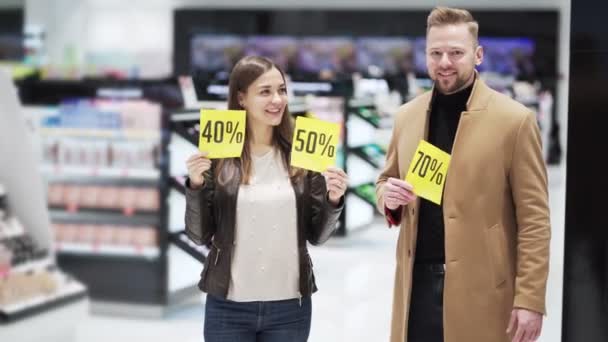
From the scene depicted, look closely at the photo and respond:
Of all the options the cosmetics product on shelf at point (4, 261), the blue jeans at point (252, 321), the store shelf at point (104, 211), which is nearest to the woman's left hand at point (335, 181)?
the blue jeans at point (252, 321)

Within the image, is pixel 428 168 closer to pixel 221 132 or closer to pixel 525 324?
pixel 525 324

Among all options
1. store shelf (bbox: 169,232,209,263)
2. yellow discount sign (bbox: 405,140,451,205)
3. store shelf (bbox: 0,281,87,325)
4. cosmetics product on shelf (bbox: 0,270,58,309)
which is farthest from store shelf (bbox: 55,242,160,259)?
yellow discount sign (bbox: 405,140,451,205)

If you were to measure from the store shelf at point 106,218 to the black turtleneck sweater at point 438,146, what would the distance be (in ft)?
12.7

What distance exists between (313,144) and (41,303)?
277 centimetres

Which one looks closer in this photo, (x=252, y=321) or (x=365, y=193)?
(x=252, y=321)

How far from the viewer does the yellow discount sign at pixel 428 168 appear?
8.31 ft

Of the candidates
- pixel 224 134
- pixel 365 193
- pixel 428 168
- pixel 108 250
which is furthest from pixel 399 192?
pixel 365 193

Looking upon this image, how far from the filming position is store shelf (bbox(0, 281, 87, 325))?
4.70 m

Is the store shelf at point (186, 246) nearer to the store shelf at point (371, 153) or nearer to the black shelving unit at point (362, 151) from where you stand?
the black shelving unit at point (362, 151)

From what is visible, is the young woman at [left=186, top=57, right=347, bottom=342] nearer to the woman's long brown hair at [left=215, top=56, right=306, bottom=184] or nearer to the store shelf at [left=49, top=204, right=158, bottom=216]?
the woman's long brown hair at [left=215, top=56, right=306, bottom=184]

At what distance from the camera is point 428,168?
2529mm

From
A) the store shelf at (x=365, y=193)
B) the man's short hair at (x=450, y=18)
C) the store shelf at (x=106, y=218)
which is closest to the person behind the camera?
the man's short hair at (x=450, y=18)

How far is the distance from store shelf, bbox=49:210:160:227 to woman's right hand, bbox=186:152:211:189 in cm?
369

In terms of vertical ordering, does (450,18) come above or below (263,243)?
above
